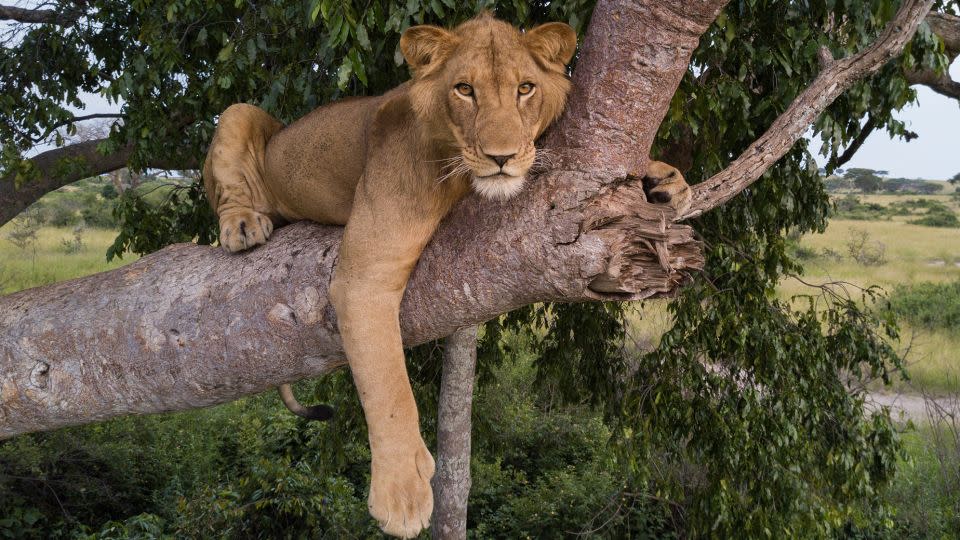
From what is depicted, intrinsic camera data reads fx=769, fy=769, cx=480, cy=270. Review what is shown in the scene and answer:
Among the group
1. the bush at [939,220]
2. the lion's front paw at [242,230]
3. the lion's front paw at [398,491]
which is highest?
the lion's front paw at [242,230]

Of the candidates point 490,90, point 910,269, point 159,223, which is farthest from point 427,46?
point 910,269

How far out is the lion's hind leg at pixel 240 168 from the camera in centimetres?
296

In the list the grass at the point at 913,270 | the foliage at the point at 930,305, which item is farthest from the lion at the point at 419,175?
the foliage at the point at 930,305

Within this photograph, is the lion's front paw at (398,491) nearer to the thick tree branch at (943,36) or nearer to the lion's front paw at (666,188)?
the lion's front paw at (666,188)

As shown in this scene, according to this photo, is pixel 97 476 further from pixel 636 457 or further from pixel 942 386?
pixel 942 386

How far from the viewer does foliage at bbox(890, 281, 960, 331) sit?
607 inches

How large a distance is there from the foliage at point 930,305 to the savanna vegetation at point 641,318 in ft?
27.5

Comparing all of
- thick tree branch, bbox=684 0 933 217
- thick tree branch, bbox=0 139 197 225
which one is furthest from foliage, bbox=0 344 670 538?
thick tree branch, bbox=684 0 933 217

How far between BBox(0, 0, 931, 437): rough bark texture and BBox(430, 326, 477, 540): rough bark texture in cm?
223

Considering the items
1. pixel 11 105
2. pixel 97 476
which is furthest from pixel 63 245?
pixel 11 105

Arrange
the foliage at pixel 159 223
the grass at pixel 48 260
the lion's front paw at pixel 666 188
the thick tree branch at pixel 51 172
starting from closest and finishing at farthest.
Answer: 1. the lion's front paw at pixel 666 188
2. the foliage at pixel 159 223
3. the thick tree branch at pixel 51 172
4. the grass at pixel 48 260

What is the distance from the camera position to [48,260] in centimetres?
1744

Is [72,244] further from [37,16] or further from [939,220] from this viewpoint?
[939,220]

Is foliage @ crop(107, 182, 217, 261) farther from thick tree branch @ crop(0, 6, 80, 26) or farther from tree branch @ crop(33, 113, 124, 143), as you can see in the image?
thick tree branch @ crop(0, 6, 80, 26)
